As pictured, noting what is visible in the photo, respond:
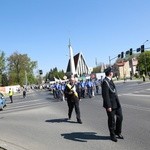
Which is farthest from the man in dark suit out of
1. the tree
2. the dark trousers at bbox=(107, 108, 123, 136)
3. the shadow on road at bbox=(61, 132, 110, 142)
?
the tree

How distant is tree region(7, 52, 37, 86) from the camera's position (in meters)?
141

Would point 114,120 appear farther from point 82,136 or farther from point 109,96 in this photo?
point 82,136

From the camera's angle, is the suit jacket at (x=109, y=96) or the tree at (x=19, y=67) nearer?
the suit jacket at (x=109, y=96)

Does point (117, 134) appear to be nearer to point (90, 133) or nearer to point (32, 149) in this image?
point (90, 133)

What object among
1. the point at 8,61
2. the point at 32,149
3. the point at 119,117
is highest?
the point at 8,61

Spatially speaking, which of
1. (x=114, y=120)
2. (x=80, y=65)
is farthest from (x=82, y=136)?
(x=80, y=65)

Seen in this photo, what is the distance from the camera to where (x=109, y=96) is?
10.1 meters

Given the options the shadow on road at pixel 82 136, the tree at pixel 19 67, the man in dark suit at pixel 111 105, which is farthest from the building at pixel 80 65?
the man in dark suit at pixel 111 105

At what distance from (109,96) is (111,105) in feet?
0.77

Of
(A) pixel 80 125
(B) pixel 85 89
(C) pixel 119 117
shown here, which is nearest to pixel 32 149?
(C) pixel 119 117

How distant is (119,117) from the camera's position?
402 inches

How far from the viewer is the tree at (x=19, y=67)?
141 metres

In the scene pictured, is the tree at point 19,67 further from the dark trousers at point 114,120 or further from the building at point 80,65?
the dark trousers at point 114,120

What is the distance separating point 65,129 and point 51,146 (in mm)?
2966
